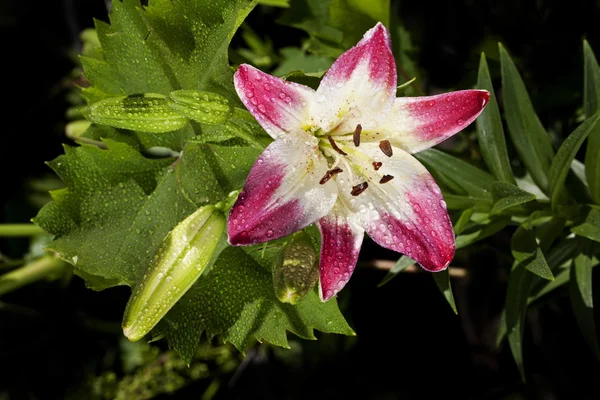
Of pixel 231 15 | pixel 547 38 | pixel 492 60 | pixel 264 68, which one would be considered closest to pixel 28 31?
pixel 264 68

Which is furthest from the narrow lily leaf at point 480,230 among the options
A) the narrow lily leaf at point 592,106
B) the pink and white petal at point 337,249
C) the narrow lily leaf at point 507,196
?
the pink and white petal at point 337,249

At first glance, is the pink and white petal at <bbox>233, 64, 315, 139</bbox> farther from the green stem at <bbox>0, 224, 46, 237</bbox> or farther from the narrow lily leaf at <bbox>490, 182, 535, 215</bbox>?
the green stem at <bbox>0, 224, 46, 237</bbox>

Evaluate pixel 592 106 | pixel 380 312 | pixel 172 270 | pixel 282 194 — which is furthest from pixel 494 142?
pixel 380 312

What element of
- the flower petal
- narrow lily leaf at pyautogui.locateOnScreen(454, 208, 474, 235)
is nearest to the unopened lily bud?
the flower petal

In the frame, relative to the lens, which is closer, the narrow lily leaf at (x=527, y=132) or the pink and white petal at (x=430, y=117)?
the pink and white petal at (x=430, y=117)

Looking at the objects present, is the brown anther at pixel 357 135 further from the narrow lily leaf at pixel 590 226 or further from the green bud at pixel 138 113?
the narrow lily leaf at pixel 590 226

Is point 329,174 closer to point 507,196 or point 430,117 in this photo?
point 430,117
